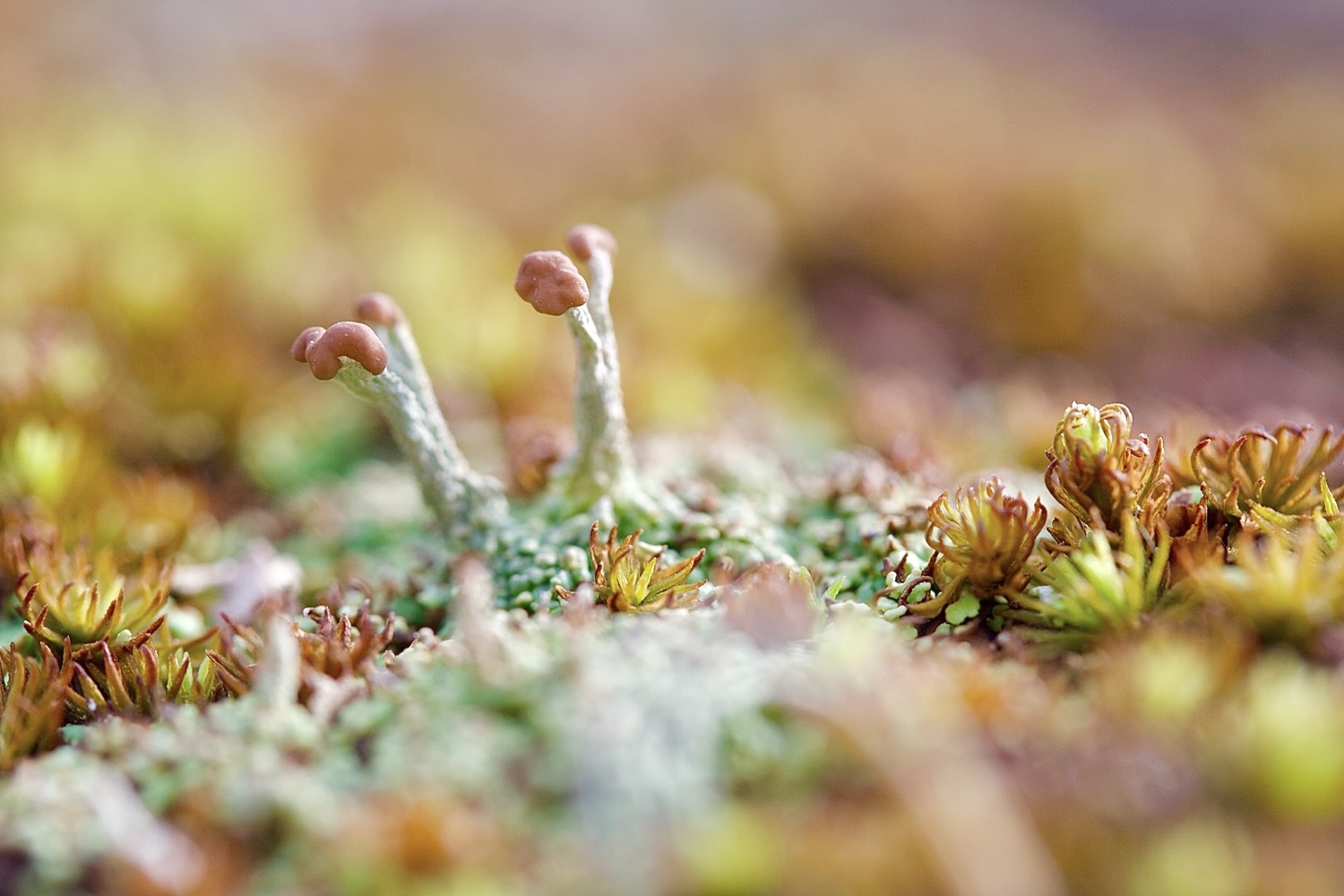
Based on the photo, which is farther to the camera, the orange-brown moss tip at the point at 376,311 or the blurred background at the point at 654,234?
the blurred background at the point at 654,234

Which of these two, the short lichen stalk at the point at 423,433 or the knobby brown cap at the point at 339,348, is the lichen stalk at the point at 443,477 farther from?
the knobby brown cap at the point at 339,348

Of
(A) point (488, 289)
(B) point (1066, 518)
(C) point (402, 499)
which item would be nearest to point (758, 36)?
(A) point (488, 289)

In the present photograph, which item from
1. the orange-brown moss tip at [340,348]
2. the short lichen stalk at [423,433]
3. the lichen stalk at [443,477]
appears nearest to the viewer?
the orange-brown moss tip at [340,348]

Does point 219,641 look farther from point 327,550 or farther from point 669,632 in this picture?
point 669,632

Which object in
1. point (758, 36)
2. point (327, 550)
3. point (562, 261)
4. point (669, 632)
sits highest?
point (758, 36)

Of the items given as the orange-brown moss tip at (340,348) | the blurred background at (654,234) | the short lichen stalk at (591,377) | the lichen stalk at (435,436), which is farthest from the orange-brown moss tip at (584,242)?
the blurred background at (654,234)

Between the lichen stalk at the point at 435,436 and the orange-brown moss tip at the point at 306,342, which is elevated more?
the orange-brown moss tip at the point at 306,342
